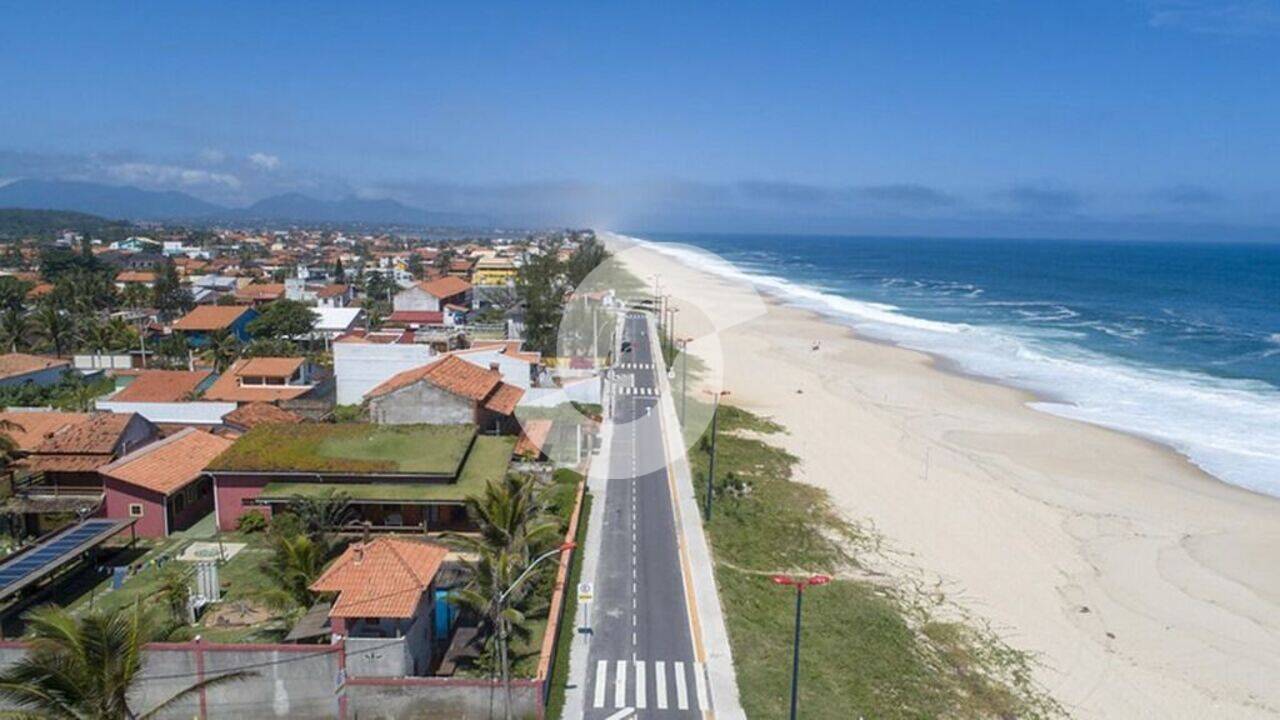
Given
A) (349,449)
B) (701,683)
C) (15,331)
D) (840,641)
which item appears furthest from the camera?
(15,331)

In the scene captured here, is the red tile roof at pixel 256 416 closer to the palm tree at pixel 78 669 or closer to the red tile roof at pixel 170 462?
the red tile roof at pixel 170 462

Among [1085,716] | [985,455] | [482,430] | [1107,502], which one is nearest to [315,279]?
[482,430]

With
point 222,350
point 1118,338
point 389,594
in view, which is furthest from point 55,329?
point 1118,338

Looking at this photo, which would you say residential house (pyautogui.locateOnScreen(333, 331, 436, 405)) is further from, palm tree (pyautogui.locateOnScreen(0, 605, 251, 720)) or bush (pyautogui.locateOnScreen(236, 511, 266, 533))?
palm tree (pyautogui.locateOnScreen(0, 605, 251, 720))

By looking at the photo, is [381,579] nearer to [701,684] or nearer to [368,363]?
[701,684]

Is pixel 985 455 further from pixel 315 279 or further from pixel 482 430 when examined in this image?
pixel 315 279

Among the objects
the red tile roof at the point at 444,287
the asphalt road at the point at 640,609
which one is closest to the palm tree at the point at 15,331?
the red tile roof at the point at 444,287
